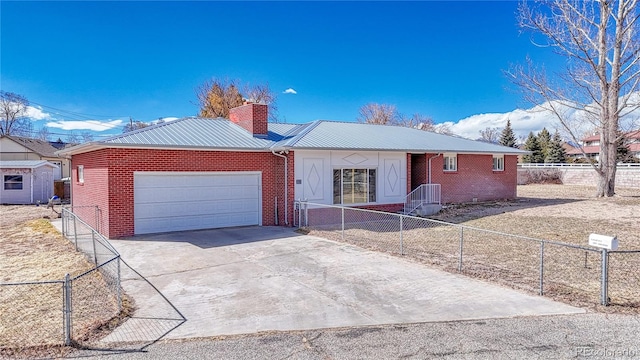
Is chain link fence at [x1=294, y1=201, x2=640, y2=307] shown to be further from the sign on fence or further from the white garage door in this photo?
the white garage door

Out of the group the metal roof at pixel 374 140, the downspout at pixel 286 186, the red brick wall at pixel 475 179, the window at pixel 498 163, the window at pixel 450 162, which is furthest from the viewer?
the window at pixel 498 163

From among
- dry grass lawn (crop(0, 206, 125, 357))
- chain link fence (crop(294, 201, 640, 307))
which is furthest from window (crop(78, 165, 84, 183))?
chain link fence (crop(294, 201, 640, 307))

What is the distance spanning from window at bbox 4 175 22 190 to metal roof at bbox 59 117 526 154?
45.6 ft

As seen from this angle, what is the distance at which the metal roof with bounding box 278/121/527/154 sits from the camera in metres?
15.6

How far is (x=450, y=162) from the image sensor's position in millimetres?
20094

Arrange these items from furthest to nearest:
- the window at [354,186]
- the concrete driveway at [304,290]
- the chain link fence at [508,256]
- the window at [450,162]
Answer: the window at [450,162], the window at [354,186], the chain link fence at [508,256], the concrete driveway at [304,290]

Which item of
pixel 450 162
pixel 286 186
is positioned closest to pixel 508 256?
pixel 286 186

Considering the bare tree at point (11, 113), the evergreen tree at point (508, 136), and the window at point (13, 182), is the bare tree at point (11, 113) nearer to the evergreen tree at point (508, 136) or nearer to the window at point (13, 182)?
the window at point (13, 182)

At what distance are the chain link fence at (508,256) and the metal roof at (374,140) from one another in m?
2.56

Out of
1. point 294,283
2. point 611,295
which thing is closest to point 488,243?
point 611,295

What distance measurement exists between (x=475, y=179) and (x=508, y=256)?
39.3 feet

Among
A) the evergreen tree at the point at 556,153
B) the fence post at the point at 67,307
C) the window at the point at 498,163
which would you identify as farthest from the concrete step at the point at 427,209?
the evergreen tree at the point at 556,153

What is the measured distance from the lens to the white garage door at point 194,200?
1273 cm

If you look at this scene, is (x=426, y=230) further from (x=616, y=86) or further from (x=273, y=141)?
(x=616, y=86)
